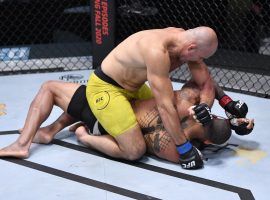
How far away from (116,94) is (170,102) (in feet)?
0.88

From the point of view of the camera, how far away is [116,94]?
6.22ft

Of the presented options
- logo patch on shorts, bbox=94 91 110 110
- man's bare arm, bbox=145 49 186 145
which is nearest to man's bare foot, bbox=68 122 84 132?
logo patch on shorts, bbox=94 91 110 110

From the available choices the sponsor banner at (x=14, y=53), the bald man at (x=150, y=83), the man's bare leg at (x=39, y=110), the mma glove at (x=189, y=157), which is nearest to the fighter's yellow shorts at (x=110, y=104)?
the bald man at (x=150, y=83)

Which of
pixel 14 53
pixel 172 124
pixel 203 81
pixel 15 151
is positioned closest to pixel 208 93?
pixel 203 81

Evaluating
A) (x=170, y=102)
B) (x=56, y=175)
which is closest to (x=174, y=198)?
(x=170, y=102)

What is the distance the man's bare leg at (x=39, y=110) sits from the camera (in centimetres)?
189

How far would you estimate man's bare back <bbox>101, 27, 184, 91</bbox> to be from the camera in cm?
175

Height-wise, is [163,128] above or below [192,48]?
below

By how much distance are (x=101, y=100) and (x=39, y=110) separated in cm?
29

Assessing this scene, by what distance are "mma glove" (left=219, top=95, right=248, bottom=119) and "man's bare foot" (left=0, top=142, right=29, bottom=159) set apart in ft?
2.84

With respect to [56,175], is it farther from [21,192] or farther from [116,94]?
[116,94]

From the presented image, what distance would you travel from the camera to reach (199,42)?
1719 millimetres

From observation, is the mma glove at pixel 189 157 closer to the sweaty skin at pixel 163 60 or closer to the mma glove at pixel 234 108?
the sweaty skin at pixel 163 60

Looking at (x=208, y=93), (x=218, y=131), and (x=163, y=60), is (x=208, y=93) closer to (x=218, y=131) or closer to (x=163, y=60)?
(x=218, y=131)
